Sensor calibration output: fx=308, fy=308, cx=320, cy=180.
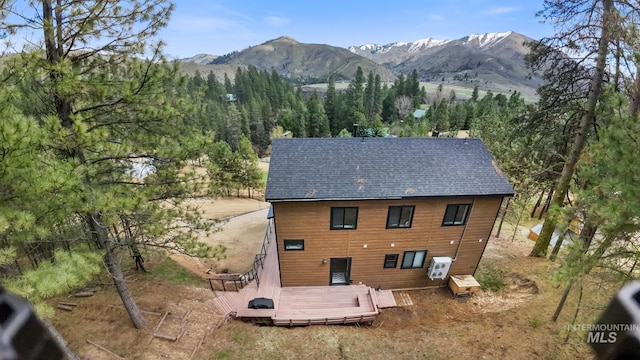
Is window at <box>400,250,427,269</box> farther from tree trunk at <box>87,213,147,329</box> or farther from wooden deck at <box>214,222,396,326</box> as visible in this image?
tree trunk at <box>87,213,147,329</box>

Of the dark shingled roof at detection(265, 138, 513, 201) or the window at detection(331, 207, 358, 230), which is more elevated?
the dark shingled roof at detection(265, 138, 513, 201)

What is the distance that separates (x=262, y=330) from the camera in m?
12.1

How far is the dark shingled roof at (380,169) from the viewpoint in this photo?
1335 centimetres

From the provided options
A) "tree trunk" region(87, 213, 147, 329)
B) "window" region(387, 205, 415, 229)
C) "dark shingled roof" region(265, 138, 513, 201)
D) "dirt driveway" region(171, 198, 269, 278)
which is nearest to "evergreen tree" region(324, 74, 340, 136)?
"dirt driveway" region(171, 198, 269, 278)

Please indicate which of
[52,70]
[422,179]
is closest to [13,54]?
[52,70]

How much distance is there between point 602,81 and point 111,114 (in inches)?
699

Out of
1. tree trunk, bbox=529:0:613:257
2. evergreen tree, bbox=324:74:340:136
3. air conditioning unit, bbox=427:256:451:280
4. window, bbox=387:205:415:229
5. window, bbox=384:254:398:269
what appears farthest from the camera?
evergreen tree, bbox=324:74:340:136

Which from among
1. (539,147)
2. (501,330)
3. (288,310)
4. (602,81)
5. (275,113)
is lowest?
(275,113)

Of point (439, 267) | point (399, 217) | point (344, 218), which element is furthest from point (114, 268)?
point (439, 267)

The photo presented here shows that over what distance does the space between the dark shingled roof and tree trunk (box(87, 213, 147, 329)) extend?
5.56 meters

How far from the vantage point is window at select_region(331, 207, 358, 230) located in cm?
1371

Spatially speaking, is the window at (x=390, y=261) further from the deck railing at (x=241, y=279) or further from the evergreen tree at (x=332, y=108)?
the evergreen tree at (x=332, y=108)

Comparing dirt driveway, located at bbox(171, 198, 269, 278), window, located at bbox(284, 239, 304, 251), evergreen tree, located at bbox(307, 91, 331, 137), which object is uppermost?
window, located at bbox(284, 239, 304, 251)

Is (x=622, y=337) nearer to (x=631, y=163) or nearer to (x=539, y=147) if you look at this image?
(x=631, y=163)
